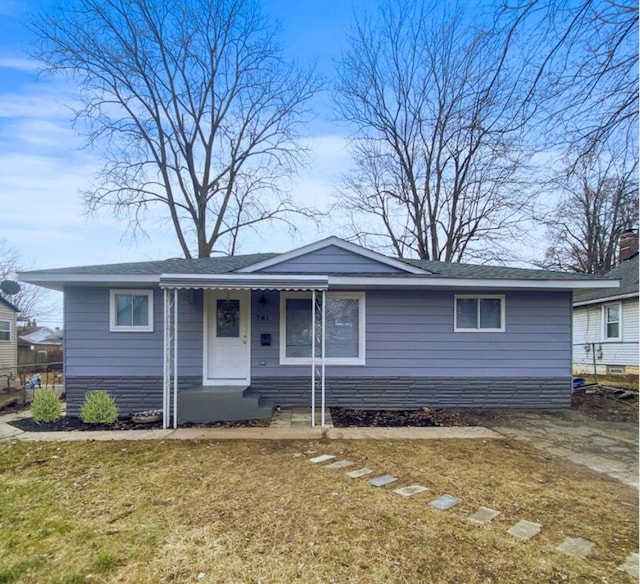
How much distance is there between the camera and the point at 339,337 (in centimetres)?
752

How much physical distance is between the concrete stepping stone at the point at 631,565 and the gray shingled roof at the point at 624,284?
459 inches

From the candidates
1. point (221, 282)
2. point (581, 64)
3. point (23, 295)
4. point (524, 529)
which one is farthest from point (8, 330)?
point (581, 64)

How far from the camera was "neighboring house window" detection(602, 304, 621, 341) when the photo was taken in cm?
1426

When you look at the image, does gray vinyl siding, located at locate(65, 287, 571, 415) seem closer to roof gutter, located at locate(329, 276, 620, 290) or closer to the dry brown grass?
roof gutter, located at locate(329, 276, 620, 290)

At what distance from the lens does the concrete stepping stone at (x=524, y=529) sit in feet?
9.14

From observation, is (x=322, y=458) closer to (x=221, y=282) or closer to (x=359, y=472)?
(x=359, y=472)

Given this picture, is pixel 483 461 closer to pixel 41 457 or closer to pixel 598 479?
pixel 598 479

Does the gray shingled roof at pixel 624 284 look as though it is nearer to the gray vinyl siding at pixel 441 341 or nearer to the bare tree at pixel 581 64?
the gray vinyl siding at pixel 441 341

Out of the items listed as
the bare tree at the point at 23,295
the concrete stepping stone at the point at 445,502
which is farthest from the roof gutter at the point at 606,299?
the bare tree at the point at 23,295

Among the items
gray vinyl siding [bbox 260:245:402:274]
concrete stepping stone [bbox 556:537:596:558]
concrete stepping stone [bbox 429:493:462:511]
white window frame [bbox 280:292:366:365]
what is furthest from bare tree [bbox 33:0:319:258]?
concrete stepping stone [bbox 556:537:596:558]

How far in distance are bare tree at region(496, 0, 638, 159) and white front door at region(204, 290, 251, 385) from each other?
18.2 ft

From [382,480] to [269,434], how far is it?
226cm

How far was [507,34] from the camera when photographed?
3656 millimetres

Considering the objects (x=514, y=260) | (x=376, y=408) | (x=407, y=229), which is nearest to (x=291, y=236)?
(x=407, y=229)
